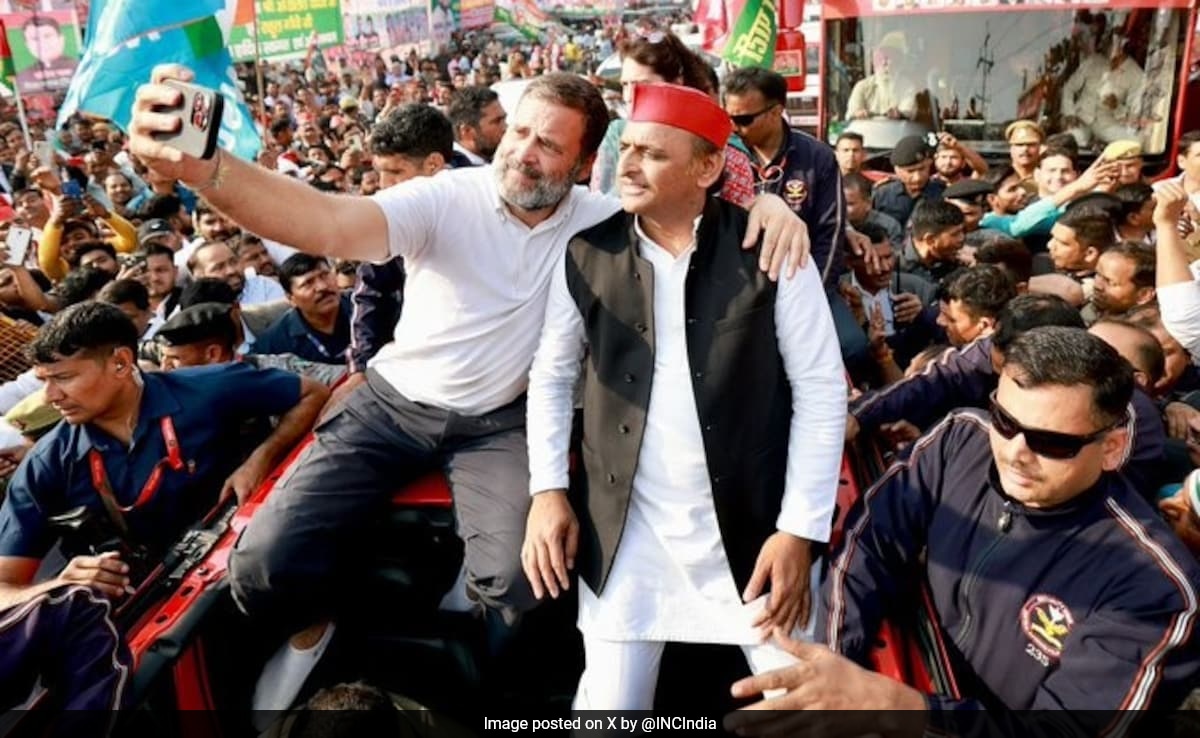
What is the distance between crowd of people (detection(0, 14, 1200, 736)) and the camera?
187 centimetres

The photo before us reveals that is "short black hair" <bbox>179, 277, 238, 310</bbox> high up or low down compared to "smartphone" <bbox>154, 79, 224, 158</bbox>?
down

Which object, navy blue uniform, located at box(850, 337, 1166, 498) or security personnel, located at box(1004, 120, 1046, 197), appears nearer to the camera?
navy blue uniform, located at box(850, 337, 1166, 498)

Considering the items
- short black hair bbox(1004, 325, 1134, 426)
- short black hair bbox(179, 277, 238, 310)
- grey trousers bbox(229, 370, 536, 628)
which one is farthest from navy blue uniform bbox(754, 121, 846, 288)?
short black hair bbox(179, 277, 238, 310)

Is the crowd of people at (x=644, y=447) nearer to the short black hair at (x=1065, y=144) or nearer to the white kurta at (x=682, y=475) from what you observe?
the white kurta at (x=682, y=475)

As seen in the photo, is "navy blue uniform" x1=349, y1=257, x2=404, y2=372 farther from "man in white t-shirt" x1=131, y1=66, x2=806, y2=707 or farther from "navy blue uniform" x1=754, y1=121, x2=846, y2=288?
"navy blue uniform" x1=754, y1=121, x2=846, y2=288

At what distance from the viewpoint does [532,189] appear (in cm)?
229

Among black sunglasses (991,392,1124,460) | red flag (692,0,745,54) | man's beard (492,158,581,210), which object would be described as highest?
red flag (692,0,745,54)

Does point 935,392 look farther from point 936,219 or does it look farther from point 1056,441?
point 936,219

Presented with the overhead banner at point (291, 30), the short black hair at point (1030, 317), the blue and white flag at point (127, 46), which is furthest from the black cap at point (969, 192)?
the overhead banner at point (291, 30)

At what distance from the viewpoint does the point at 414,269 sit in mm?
2459

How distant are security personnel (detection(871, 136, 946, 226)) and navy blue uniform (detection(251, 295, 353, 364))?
4.32 m

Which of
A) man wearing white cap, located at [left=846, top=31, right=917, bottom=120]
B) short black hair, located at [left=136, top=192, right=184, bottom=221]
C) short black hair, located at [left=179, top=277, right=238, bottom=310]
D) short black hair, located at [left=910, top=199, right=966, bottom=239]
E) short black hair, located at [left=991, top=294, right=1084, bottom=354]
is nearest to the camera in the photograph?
short black hair, located at [left=991, top=294, right=1084, bottom=354]

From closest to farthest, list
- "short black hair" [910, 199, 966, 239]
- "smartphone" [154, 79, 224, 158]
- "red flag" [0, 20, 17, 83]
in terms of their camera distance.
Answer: "smartphone" [154, 79, 224, 158]
"short black hair" [910, 199, 966, 239]
"red flag" [0, 20, 17, 83]

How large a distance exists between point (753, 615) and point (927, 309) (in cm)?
273
